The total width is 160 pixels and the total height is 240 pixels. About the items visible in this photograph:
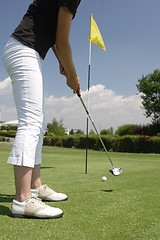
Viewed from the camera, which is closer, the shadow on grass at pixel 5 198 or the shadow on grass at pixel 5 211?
the shadow on grass at pixel 5 211

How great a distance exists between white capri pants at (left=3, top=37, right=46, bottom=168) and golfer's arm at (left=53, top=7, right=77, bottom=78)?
0.70 ft

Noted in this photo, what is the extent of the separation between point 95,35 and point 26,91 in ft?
23.9

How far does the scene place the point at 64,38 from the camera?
2699mm

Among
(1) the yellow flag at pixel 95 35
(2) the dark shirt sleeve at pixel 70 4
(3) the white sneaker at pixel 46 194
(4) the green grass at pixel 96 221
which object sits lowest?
(4) the green grass at pixel 96 221

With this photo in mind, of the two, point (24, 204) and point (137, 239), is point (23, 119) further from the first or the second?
point (137, 239)

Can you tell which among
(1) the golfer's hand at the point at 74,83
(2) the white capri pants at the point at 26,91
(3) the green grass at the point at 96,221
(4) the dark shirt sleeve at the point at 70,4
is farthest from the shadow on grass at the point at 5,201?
(4) the dark shirt sleeve at the point at 70,4

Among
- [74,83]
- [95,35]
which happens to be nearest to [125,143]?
[95,35]

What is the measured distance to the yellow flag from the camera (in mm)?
9410

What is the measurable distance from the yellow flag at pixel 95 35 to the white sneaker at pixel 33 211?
752 centimetres

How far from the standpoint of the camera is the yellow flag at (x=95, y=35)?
9410 mm

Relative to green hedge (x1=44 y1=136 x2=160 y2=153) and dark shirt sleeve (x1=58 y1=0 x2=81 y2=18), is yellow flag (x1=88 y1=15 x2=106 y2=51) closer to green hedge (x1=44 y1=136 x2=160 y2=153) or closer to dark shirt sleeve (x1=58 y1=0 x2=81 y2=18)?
dark shirt sleeve (x1=58 y1=0 x2=81 y2=18)

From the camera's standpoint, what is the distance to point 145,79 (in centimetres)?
5128

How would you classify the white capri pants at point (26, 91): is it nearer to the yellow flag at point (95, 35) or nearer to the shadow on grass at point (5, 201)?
the shadow on grass at point (5, 201)

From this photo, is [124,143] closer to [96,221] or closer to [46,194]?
[46,194]
